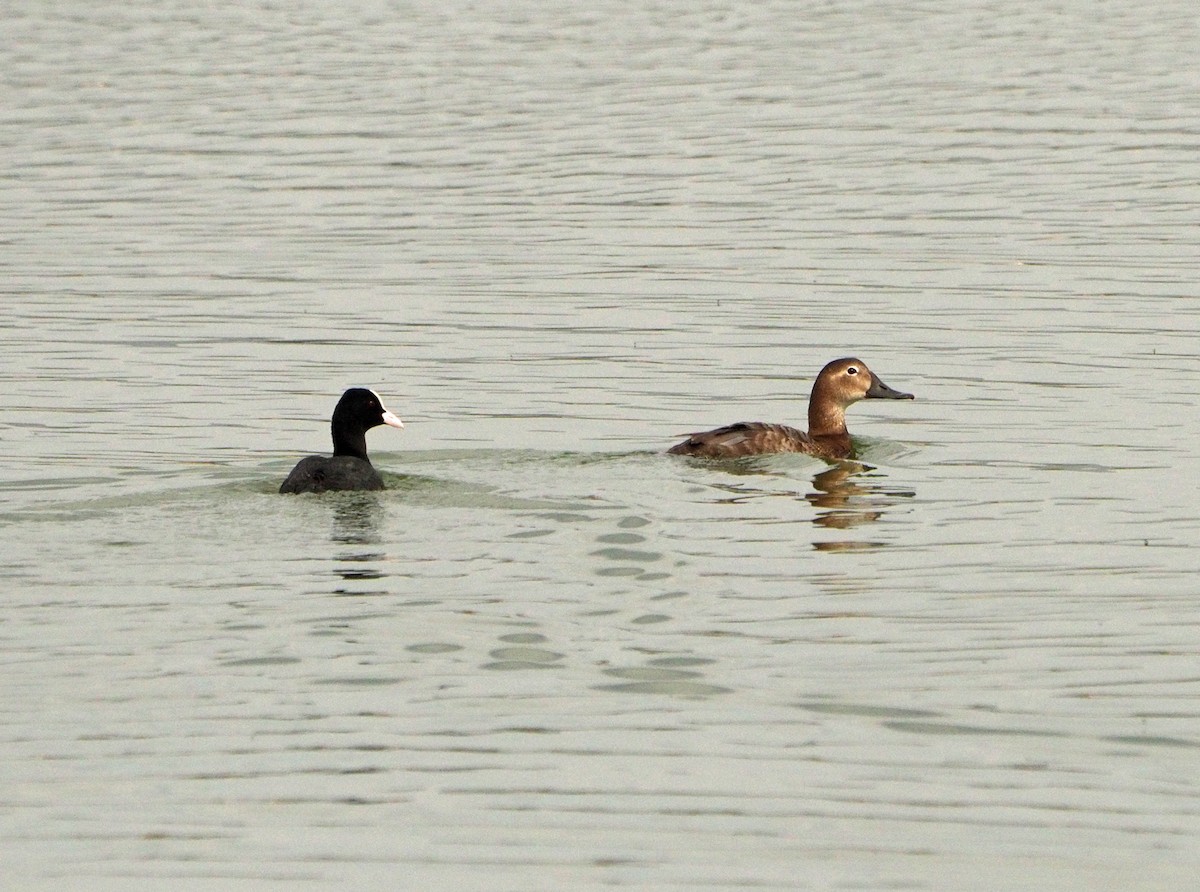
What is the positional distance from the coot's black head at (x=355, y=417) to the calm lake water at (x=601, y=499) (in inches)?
26.3

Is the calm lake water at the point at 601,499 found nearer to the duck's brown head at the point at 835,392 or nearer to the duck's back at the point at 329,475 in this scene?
the duck's back at the point at 329,475

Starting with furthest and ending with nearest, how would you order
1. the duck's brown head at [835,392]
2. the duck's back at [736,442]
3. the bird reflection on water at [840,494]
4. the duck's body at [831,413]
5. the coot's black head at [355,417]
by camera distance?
the duck's brown head at [835,392] → the duck's body at [831,413] → the duck's back at [736,442] → the coot's black head at [355,417] → the bird reflection on water at [840,494]

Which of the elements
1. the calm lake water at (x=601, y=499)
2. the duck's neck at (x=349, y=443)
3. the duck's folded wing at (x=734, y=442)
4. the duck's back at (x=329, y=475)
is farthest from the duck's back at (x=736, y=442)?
the duck's back at (x=329, y=475)

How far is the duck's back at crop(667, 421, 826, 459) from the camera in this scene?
53.4 ft

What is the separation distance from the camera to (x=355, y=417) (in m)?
15.9

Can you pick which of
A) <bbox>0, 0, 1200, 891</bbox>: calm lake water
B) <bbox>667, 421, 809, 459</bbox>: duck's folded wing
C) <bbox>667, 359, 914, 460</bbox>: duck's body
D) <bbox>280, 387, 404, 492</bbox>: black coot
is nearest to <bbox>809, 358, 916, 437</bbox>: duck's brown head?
<bbox>667, 359, 914, 460</bbox>: duck's body

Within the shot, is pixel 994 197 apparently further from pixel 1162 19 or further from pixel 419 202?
pixel 1162 19

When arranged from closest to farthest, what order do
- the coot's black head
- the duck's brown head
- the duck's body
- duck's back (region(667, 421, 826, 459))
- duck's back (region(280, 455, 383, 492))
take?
duck's back (region(280, 455, 383, 492)), the coot's black head, duck's back (region(667, 421, 826, 459)), the duck's body, the duck's brown head

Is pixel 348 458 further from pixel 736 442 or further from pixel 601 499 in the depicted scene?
pixel 736 442

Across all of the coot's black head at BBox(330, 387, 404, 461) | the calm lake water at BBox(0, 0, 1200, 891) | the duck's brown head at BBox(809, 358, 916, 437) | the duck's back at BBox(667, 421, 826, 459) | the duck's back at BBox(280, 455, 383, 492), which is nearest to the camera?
the calm lake water at BBox(0, 0, 1200, 891)

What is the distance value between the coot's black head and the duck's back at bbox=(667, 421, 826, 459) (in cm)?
221

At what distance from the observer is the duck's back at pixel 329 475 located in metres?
14.8

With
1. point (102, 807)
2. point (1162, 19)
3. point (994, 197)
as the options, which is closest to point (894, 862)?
point (102, 807)

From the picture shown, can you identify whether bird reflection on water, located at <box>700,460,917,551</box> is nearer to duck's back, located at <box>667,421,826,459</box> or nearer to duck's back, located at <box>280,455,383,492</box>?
duck's back, located at <box>667,421,826,459</box>
